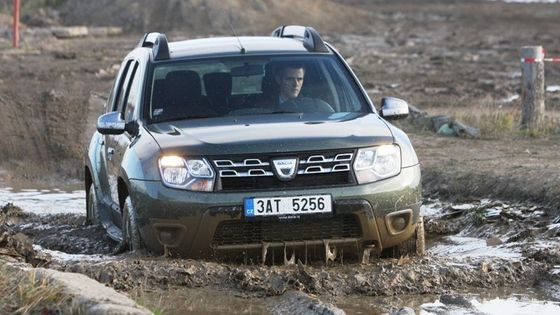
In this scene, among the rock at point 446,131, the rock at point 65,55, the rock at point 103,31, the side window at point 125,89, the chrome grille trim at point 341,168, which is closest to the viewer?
the chrome grille trim at point 341,168

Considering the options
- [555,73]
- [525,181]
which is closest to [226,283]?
[525,181]

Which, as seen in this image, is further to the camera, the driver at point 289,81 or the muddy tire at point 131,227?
the driver at point 289,81

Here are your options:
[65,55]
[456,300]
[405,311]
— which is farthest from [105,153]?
[65,55]

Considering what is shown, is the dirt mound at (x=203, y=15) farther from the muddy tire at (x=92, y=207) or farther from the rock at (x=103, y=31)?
the muddy tire at (x=92, y=207)

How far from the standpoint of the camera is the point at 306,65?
9578 millimetres

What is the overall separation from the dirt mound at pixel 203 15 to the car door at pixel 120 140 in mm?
31426

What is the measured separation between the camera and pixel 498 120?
55.6ft

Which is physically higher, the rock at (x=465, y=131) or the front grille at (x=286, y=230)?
the front grille at (x=286, y=230)

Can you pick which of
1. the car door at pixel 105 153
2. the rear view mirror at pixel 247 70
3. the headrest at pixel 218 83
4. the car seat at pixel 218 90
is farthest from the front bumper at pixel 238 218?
the car door at pixel 105 153

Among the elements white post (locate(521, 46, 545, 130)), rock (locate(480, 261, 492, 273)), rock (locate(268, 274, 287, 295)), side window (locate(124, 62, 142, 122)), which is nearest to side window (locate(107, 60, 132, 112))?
side window (locate(124, 62, 142, 122))

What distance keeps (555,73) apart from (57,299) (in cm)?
2246

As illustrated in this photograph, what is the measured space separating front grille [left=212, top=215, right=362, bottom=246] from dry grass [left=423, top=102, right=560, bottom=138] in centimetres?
818

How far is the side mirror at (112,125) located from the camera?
9.05m

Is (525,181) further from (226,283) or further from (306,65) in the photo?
(226,283)
